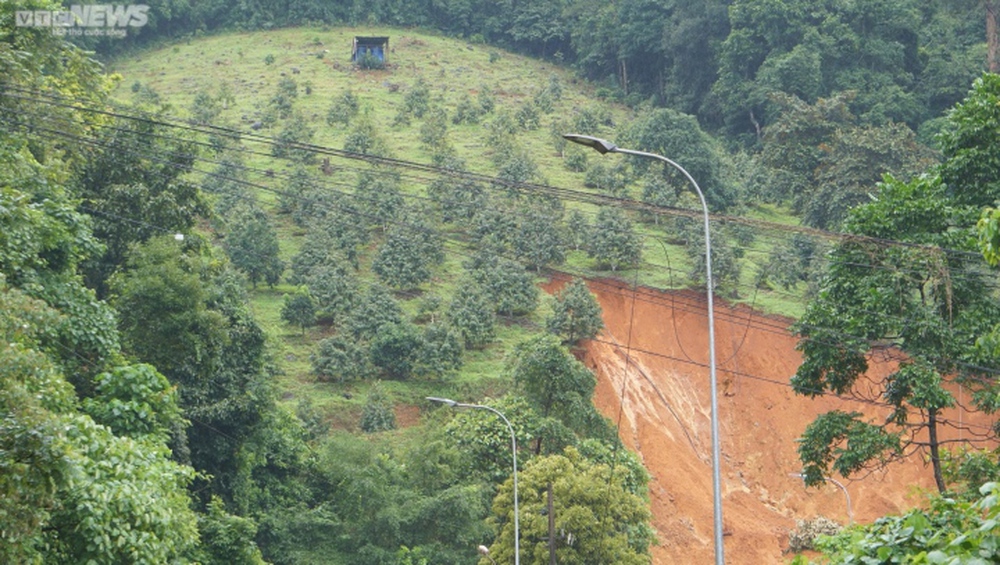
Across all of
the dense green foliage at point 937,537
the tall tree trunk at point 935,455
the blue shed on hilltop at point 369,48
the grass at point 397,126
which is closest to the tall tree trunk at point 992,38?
the grass at point 397,126

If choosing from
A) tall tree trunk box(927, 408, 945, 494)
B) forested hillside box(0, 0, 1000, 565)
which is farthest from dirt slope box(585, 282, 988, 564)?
tall tree trunk box(927, 408, 945, 494)

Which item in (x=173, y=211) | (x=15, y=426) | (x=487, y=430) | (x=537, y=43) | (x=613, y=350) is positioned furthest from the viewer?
(x=537, y=43)

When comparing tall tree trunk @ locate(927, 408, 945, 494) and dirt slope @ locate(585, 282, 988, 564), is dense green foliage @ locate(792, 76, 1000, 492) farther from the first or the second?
dirt slope @ locate(585, 282, 988, 564)

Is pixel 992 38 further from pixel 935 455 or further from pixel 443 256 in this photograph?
pixel 935 455

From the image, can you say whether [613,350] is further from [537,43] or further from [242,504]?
[537,43]

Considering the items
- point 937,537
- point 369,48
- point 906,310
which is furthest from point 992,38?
point 937,537

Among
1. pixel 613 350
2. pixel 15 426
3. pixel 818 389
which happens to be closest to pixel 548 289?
pixel 613 350

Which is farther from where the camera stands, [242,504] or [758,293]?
[758,293]
